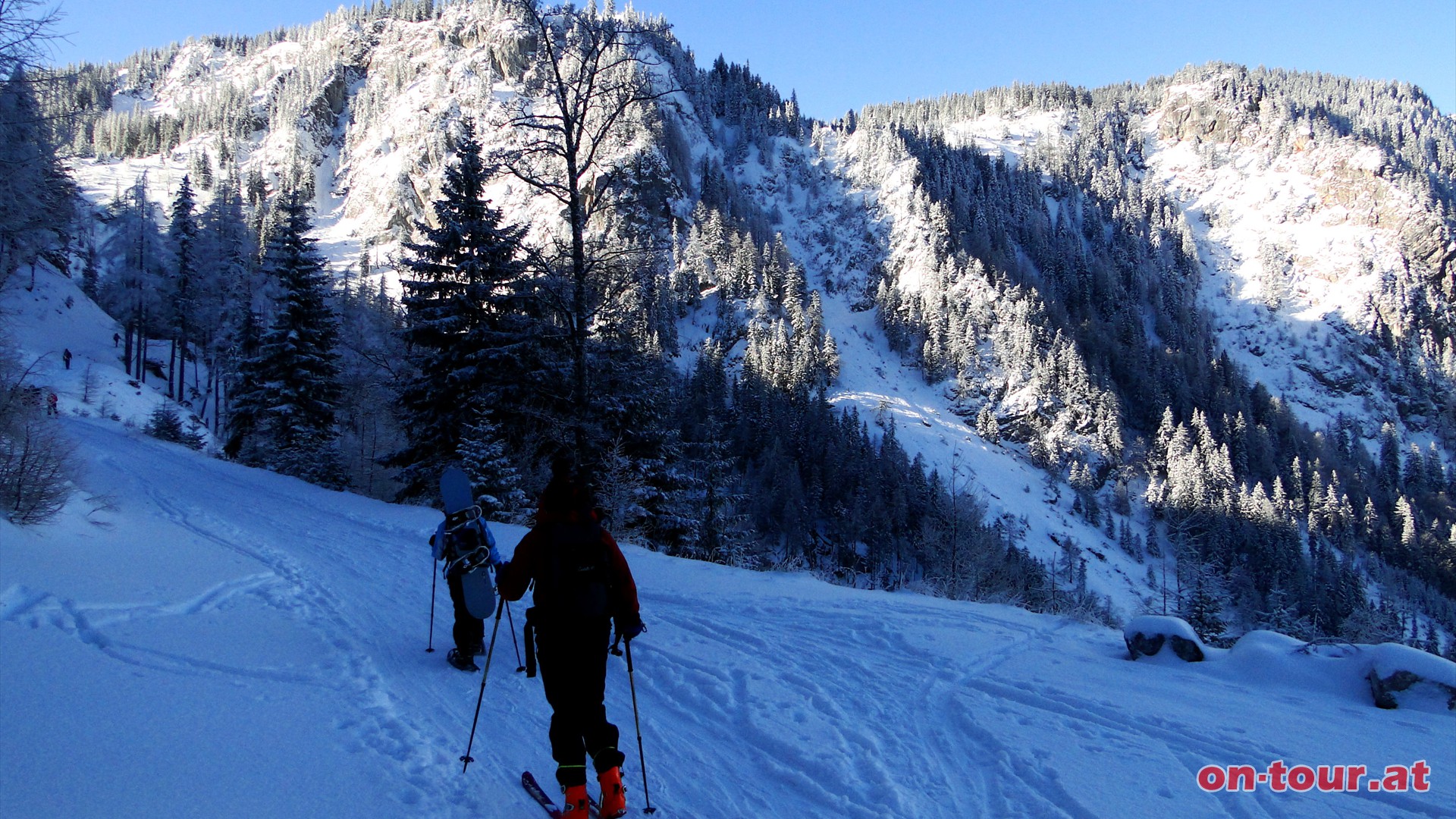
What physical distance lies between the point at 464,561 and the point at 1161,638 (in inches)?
276

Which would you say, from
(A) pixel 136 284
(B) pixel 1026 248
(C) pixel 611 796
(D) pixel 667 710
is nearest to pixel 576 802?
(C) pixel 611 796

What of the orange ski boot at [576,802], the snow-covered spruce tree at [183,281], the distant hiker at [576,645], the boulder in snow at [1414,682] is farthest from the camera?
the snow-covered spruce tree at [183,281]

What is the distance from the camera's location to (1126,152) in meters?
174

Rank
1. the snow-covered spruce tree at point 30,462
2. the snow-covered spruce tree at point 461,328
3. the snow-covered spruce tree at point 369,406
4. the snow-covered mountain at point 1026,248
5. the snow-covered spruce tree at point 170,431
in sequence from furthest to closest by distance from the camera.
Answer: the snow-covered mountain at point 1026,248, the snow-covered spruce tree at point 170,431, the snow-covered spruce tree at point 369,406, the snow-covered spruce tree at point 461,328, the snow-covered spruce tree at point 30,462

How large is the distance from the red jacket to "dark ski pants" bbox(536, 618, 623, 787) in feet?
0.67

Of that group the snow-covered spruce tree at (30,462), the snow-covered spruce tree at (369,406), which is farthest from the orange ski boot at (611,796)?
the snow-covered spruce tree at (369,406)

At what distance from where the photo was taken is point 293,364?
2122 centimetres

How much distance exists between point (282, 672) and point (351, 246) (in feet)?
372

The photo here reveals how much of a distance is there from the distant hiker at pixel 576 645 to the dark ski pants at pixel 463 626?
2514 mm

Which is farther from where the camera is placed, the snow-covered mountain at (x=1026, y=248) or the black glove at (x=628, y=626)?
the snow-covered mountain at (x=1026, y=248)

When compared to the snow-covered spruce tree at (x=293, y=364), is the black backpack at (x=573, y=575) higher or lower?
lower

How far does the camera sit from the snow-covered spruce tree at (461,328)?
15031 millimetres

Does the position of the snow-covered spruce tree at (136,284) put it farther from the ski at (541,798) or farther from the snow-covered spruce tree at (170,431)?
the ski at (541,798)

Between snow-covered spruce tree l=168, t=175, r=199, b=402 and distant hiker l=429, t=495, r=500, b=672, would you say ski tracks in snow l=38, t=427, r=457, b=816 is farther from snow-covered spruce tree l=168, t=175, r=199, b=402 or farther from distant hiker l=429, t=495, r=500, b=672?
snow-covered spruce tree l=168, t=175, r=199, b=402
